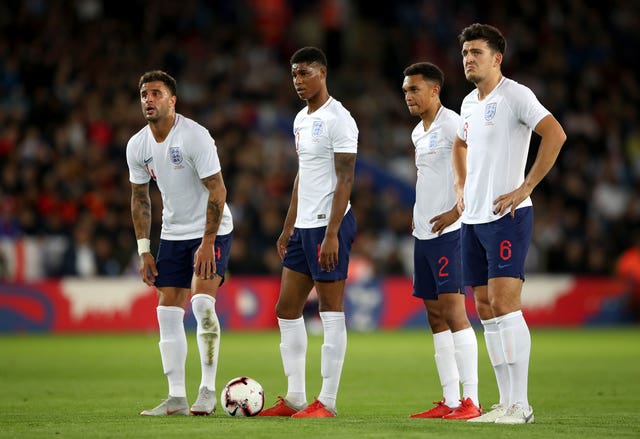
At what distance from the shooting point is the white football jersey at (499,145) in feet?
27.4

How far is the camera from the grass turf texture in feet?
25.8

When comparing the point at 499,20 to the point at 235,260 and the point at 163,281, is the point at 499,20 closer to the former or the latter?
the point at 235,260

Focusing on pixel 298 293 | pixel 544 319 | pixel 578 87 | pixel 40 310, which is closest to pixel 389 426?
pixel 298 293

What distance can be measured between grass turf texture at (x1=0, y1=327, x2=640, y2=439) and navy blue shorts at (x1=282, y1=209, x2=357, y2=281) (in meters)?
1.11

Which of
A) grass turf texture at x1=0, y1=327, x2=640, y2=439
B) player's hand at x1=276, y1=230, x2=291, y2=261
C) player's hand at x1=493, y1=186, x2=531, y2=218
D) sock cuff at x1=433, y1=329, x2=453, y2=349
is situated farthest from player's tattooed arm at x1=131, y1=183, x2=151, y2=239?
player's hand at x1=493, y1=186, x2=531, y2=218

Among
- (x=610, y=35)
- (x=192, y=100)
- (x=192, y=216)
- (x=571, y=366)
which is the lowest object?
(x=571, y=366)

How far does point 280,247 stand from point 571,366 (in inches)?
263

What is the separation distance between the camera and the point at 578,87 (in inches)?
1131

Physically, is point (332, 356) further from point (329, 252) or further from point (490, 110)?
point (490, 110)

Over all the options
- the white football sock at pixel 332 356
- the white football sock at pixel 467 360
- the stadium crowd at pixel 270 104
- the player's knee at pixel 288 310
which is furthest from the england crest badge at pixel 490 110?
the stadium crowd at pixel 270 104

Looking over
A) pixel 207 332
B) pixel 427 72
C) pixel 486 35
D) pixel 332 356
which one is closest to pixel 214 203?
pixel 207 332

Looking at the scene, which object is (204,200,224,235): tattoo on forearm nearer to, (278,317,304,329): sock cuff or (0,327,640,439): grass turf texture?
(278,317,304,329): sock cuff

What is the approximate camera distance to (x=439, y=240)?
9.41 m

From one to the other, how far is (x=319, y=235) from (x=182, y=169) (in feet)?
4.24
